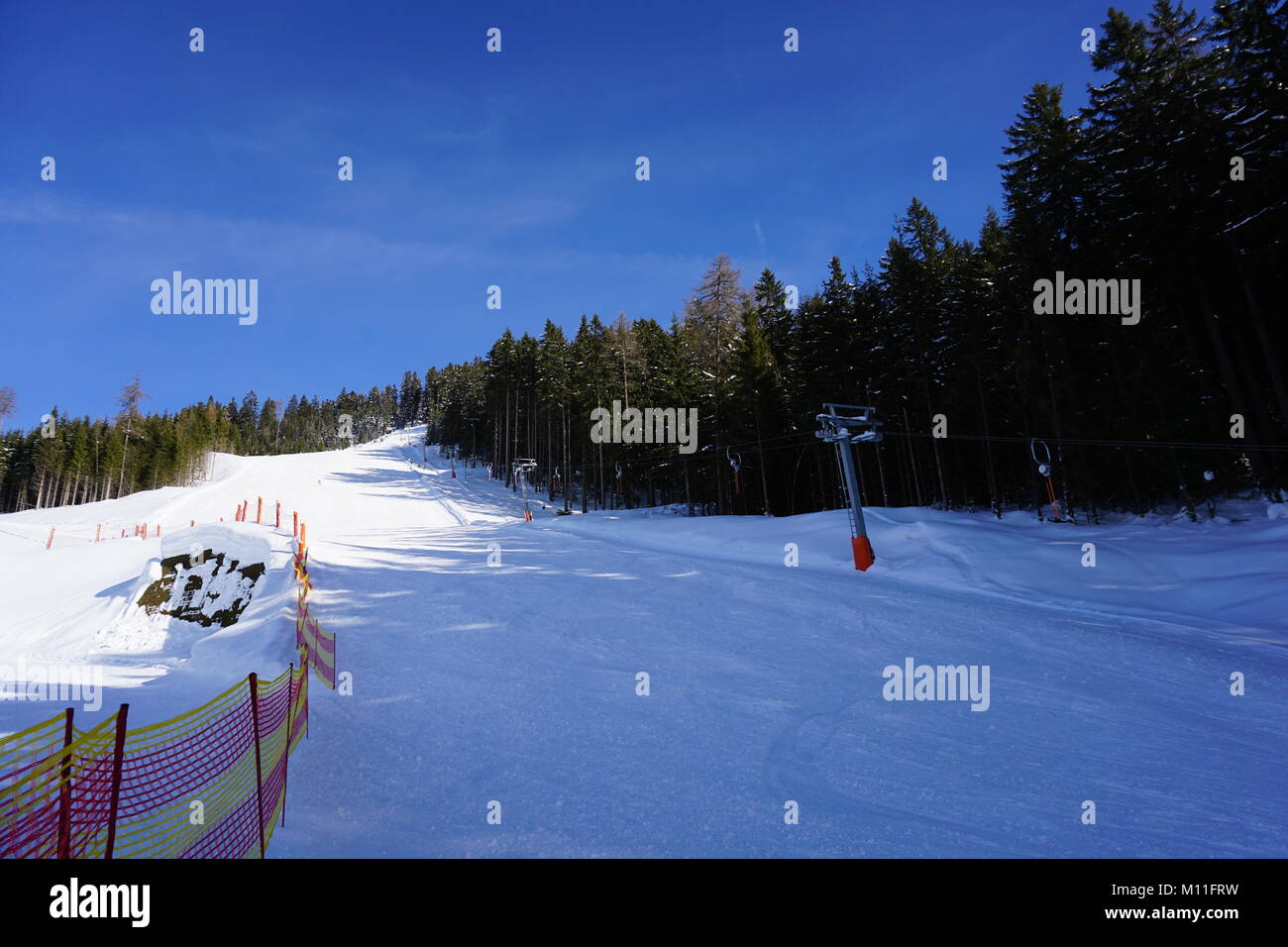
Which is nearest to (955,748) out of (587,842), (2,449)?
(587,842)

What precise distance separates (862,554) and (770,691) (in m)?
9.93

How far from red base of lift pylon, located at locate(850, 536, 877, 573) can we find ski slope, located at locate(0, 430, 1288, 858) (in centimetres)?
82

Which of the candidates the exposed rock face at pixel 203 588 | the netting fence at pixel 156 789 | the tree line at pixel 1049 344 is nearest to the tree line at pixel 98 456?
the tree line at pixel 1049 344

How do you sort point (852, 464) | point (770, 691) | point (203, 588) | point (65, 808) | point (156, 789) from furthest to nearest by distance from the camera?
point (852, 464) < point (203, 588) < point (770, 691) < point (156, 789) < point (65, 808)

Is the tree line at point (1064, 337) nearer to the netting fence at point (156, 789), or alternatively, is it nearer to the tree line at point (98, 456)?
the netting fence at point (156, 789)

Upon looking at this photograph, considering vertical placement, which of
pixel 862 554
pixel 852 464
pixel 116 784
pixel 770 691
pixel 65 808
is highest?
pixel 852 464

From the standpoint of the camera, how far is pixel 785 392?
117 feet

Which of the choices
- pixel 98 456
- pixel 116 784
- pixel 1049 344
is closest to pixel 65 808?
pixel 116 784

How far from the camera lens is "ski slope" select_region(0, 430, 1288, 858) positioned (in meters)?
5.07

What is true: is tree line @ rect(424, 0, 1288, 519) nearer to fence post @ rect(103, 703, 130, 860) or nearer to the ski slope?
the ski slope

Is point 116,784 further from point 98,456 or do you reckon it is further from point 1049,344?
point 98,456

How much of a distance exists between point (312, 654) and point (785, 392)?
30667 mm

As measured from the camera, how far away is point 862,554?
678 inches

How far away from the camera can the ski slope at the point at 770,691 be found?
507 cm
